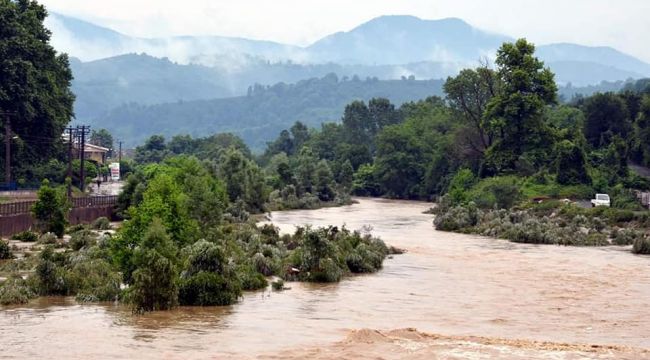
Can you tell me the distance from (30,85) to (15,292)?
1717 inches

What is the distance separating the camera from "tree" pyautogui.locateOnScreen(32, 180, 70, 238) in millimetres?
49750

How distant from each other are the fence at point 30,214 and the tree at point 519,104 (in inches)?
1422

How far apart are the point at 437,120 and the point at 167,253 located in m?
94.4

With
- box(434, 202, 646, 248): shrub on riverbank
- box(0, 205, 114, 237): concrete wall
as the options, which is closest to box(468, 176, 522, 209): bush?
box(434, 202, 646, 248): shrub on riverbank

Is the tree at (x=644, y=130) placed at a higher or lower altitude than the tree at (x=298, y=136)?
lower

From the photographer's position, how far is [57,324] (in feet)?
83.4

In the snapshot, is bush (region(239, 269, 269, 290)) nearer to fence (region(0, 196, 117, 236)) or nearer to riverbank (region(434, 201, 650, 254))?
fence (region(0, 196, 117, 236))

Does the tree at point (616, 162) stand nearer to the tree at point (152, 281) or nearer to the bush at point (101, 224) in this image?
the bush at point (101, 224)

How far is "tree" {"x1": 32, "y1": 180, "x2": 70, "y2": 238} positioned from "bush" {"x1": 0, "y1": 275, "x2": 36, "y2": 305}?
788 inches

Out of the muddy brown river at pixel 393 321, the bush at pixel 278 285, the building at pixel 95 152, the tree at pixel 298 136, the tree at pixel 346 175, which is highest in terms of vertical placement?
the tree at pixel 298 136

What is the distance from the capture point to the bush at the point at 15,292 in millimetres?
28531

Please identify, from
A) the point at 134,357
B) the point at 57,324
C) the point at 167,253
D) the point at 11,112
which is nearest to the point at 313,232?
the point at 167,253

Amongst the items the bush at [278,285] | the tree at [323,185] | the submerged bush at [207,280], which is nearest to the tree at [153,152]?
the tree at [323,185]

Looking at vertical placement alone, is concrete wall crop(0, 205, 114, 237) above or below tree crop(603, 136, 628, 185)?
below
